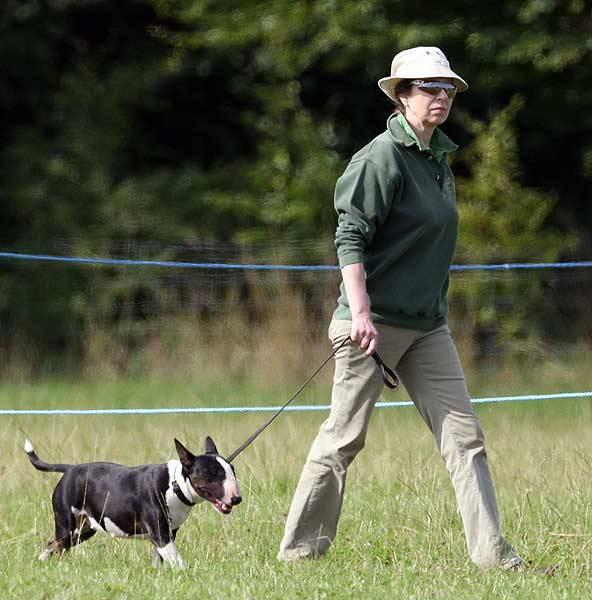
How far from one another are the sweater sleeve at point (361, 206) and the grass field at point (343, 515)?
1.14 m

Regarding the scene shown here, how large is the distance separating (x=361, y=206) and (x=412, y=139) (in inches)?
12.4

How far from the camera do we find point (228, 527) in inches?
236

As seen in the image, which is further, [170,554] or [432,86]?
[170,554]

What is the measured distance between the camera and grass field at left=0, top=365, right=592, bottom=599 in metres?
4.86

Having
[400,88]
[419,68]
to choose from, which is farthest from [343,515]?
[419,68]

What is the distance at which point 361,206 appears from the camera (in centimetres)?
504

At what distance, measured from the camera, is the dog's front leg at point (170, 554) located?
5.22 metres

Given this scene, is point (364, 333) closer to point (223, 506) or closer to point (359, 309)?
point (359, 309)

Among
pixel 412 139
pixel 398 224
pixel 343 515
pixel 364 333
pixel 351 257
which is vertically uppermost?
pixel 412 139

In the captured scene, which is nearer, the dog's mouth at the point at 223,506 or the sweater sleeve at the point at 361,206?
the sweater sleeve at the point at 361,206

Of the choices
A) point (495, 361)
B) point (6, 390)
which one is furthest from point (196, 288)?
point (495, 361)

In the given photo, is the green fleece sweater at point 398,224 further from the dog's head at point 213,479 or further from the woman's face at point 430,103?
the dog's head at point 213,479

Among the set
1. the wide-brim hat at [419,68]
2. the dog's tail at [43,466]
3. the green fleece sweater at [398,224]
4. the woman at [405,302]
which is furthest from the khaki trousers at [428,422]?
the dog's tail at [43,466]

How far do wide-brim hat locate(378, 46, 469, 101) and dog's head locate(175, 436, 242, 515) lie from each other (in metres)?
1.48
